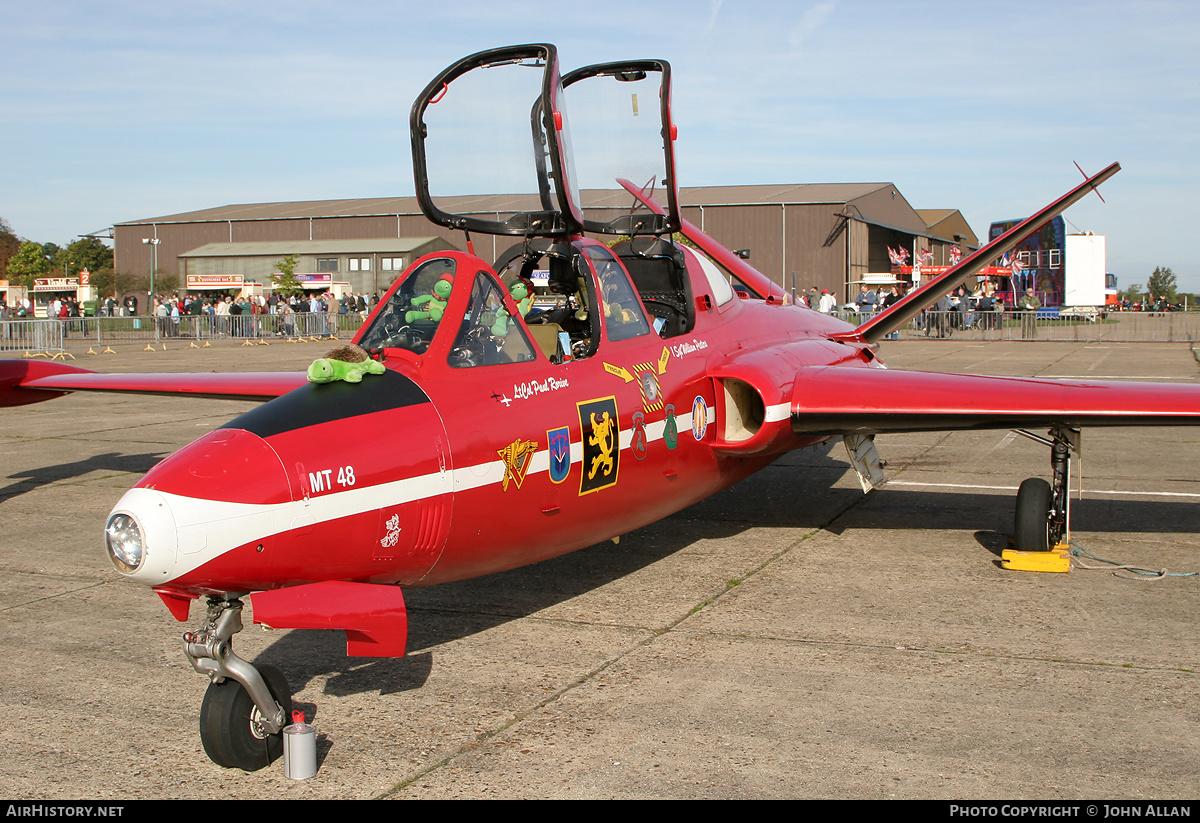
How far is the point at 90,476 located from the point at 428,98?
25.9ft

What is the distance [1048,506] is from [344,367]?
588 centimetres

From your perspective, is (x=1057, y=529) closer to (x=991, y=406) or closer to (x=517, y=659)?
(x=991, y=406)

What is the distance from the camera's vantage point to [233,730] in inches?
176

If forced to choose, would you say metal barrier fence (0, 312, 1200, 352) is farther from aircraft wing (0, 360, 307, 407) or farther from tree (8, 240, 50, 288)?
tree (8, 240, 50, 288)

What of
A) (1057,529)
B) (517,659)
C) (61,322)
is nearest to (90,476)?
(517,659)

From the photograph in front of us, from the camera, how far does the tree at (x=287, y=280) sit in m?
64.1

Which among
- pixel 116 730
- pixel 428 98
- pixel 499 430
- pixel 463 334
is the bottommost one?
pixel 116 730

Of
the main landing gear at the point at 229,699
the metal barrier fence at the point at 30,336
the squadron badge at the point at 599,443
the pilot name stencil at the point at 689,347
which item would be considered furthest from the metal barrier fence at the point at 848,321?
the main landing gear at the point at 229,699

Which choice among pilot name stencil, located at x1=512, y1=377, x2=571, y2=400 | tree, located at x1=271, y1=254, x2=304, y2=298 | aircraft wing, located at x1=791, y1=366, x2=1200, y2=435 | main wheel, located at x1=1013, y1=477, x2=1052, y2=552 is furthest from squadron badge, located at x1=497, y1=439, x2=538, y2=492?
tree, located at x1=271, y1=254, x2=304, y2=298

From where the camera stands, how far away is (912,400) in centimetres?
779

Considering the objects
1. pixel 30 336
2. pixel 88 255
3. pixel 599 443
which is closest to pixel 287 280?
pixel 30 336

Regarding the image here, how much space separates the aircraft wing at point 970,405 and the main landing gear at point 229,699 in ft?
15.4

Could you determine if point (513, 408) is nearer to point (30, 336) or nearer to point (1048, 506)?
point (1048, 506)

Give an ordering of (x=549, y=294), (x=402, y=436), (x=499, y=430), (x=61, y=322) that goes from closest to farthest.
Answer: (x=402, y=436)
(x=499, y=430)
(x=549, y=294)
(x=61, y=322)
